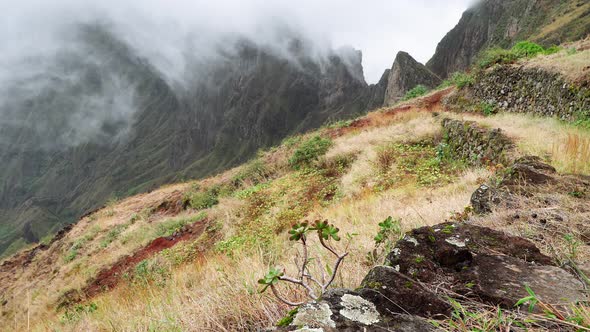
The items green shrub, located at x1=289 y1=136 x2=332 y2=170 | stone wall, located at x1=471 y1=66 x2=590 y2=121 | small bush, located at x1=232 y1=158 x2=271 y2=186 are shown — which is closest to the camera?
stone wall, located at x1=471 y1=66 x2=590 y2=121

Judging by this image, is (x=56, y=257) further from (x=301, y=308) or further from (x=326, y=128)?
(x=301, y=308)

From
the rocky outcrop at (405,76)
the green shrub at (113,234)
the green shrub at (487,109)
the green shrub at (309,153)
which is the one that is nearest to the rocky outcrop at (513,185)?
the green shrub at (309,153)

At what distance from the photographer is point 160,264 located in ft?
28.0

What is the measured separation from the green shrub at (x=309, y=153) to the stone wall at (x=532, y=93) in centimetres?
687

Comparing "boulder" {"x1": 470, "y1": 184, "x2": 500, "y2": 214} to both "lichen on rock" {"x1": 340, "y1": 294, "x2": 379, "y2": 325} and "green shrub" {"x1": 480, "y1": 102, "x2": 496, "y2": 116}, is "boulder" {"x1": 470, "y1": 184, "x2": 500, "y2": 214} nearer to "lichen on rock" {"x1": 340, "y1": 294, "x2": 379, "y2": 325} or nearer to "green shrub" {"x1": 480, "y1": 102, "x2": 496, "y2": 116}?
"lichen on rock" {"x1": 340, "y1": 294, "x2": 379, "y2": 325}

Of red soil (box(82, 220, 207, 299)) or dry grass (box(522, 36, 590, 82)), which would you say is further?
red soil (box(82, 220, 207, 299))

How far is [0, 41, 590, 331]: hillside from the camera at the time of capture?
5.38 ft

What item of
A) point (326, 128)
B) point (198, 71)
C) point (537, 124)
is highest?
point (198, 71)

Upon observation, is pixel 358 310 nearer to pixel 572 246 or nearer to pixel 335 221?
pixel 572 246

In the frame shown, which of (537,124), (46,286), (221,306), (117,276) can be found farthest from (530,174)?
(46,286)

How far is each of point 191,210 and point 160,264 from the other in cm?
622

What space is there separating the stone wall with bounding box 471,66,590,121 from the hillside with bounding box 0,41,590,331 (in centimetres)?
7

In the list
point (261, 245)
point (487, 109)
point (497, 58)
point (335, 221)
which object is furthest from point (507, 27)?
point (261, 245)

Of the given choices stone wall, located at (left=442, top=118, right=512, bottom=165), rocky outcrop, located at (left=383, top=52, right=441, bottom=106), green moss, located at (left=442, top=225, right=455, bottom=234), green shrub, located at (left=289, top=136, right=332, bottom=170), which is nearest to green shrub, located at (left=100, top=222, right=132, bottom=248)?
green shrub, located at (left=289, top=136, right=332, bottom=170)
